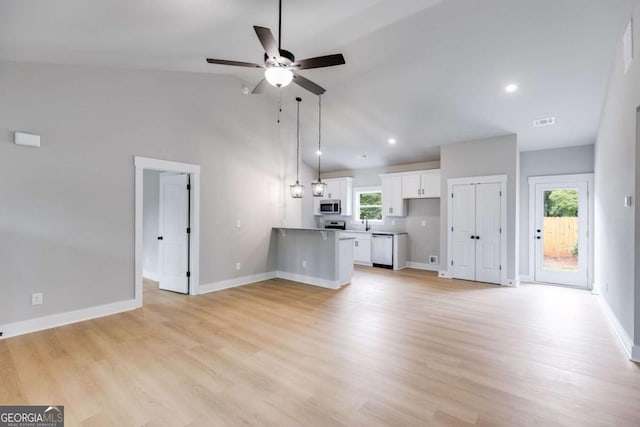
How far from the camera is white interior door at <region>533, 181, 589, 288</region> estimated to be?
5570 mm

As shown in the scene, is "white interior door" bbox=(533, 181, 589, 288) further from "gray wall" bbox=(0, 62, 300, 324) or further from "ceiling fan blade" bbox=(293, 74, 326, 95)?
"gray wall" bbox=(0, 62, 300, 324)

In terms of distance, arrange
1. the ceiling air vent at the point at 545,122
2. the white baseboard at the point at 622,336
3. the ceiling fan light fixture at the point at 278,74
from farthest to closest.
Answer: the ceiling air vent at the point at 545,122, the white baseboard at the point at 622,336, the ceiling fan light fixture at the point at 278,74

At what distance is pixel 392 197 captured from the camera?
7609 millimetres

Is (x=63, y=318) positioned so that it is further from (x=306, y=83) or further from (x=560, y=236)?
(x=560, y=236)

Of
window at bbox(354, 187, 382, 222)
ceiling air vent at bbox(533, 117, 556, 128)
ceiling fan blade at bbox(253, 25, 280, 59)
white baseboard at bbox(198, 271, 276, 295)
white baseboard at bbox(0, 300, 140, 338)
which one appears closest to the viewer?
ceiling fan blade at bbox(253, 25, 280, 59)

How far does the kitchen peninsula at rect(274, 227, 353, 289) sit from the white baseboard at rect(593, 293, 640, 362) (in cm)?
363

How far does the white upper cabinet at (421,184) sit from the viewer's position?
6.91 metres

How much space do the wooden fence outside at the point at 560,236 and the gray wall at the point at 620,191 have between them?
1.19 meters

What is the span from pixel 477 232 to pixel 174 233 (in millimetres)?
5794

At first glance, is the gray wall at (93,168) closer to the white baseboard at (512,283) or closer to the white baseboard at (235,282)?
the white baseboard at (235,282)

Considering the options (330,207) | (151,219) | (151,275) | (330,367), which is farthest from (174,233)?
(330,207)

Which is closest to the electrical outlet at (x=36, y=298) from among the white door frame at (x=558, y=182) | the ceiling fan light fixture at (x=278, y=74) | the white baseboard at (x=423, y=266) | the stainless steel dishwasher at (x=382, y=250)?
the ceiling fan light fixture at (x=278, y=74)

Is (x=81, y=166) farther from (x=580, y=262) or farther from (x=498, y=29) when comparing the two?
(x=580, y=262)

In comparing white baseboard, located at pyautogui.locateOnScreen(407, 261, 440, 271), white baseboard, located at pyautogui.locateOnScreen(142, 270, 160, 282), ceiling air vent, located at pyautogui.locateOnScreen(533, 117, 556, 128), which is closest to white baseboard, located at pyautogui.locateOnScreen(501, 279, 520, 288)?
white baseboard, located at pyautogui.locateOnScreen(407, 261, 440, 271)
